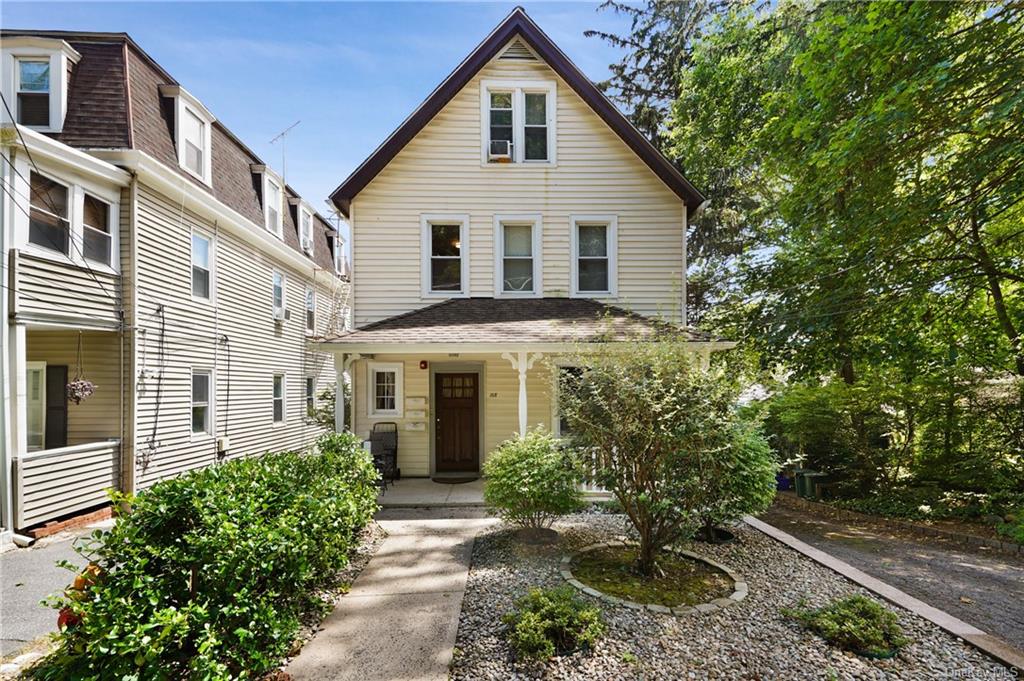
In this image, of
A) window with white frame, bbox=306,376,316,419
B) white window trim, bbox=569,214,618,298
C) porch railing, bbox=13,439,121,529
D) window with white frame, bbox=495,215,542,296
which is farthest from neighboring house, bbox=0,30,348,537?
white window trim, bbox=569,214,618,298

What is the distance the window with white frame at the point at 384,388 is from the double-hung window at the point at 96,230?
15.6 feet

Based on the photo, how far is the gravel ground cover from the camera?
3154 mm

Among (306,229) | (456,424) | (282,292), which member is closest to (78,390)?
(456,424)

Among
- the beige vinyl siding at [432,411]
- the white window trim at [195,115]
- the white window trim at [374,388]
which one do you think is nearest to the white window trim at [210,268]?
the white window trim at [195,115]

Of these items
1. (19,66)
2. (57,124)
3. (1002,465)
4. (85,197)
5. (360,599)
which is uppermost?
(19,66)

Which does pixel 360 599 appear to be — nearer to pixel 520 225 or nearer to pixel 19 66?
pixel 520 225

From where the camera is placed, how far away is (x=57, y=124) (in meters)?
7.89

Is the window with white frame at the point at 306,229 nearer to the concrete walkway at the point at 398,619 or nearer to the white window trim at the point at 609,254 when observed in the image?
the white window trim at the point at 609,254

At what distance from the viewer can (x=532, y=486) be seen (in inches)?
223

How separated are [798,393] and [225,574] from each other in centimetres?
921

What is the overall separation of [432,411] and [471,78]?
6957 millimetres

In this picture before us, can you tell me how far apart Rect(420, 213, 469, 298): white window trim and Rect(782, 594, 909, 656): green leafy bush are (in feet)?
25.6

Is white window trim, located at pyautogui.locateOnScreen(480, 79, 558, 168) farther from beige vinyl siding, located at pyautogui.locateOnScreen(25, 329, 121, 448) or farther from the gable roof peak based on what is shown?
beige vinyl siding, located at pyautogui.locateOnScreen(25, 329, 121, 448)

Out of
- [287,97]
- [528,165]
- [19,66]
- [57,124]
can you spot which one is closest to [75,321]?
[57,124]
